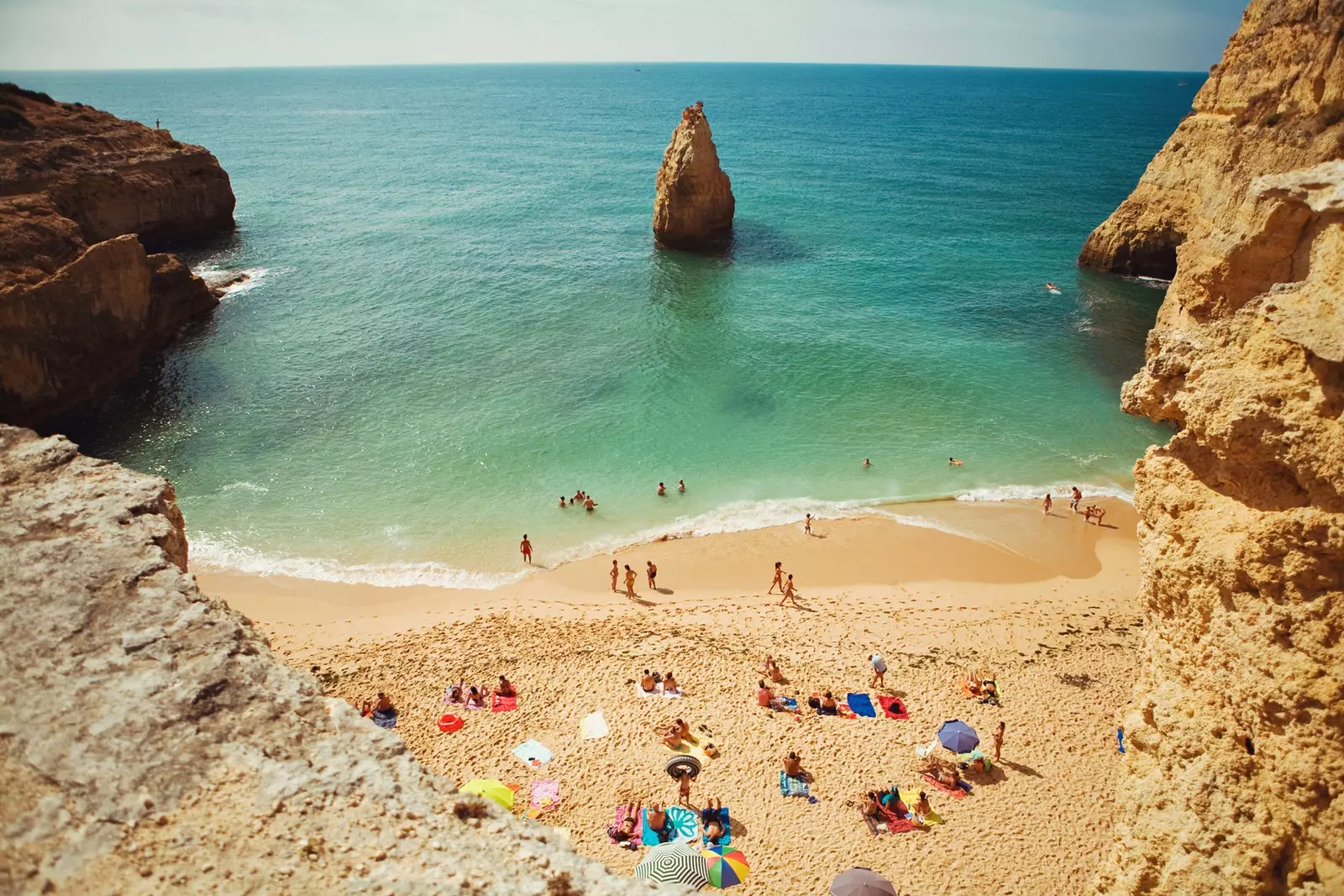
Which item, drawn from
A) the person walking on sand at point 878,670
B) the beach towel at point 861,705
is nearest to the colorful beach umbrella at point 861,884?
the beach towel at point 861,705

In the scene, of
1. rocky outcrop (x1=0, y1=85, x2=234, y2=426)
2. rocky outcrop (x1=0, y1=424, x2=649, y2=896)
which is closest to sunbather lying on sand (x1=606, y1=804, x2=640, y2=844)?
rocky outcrop (x1=0, y1=424, x2=649, y2=896)

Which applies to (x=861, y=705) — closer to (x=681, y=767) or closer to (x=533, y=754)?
(x=681, y=767)

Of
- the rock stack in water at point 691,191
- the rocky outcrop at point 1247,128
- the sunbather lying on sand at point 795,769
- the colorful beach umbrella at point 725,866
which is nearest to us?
the colorful beach umbrella at point 725,866

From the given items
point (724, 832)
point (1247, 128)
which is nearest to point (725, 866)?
point (724, 832)

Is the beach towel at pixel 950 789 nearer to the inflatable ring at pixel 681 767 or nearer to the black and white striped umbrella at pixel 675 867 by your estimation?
the inflatable ring at pixel 681 767

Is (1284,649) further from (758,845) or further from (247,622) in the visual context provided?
(247,622)

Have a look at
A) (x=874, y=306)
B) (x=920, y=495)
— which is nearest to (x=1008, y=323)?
(x=874, y=306)
